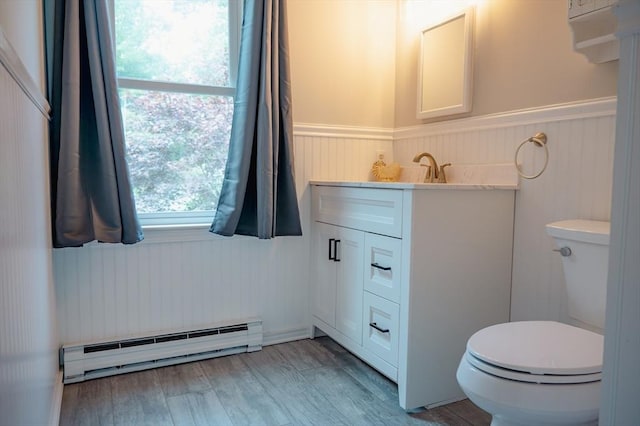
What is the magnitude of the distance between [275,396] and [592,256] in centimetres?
133

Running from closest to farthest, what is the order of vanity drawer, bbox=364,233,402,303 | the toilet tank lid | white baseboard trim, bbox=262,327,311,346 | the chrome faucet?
1. the toilet tank lid
2. vanity drawer, bbox=364,233,402,303
3. the chrome faucet
4. white baseboard trim, bbox=262,327,311,346

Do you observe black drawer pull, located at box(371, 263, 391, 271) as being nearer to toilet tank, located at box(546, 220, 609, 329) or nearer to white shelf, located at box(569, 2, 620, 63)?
toilet tank, located at box(546, 220, 609, 329)

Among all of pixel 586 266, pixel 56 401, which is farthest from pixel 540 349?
pixel 56 401

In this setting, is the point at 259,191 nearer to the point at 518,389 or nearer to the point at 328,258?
the point at 328,258

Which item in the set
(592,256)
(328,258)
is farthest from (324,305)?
(592,256)

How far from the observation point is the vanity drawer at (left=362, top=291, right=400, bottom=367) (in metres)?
1.86

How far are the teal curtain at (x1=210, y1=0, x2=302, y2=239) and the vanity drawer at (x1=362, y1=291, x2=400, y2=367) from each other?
62 cm

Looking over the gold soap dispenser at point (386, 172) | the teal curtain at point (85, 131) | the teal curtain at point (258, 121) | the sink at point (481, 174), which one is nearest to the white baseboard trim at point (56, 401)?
the teal curtain at point (85, 131)

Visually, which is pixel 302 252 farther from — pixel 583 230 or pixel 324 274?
pixel 583 230

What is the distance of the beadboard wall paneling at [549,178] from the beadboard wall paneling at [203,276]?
841 mm

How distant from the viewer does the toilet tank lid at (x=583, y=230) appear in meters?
1.45

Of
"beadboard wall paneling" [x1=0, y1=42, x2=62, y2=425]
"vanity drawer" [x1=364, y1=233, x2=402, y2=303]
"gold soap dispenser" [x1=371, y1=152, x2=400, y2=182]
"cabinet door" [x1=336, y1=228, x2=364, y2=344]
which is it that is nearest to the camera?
"beadboard wall paneling" [x1=0, y1=42, x2=62, y2=425]

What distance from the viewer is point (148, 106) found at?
2.22 metres

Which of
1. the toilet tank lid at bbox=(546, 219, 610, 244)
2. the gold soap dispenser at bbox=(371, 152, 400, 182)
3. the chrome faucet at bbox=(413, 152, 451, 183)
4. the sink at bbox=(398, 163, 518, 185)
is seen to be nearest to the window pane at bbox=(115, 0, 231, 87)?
the gold soap dispenser at bbox=(371, 152, 400, 182)
